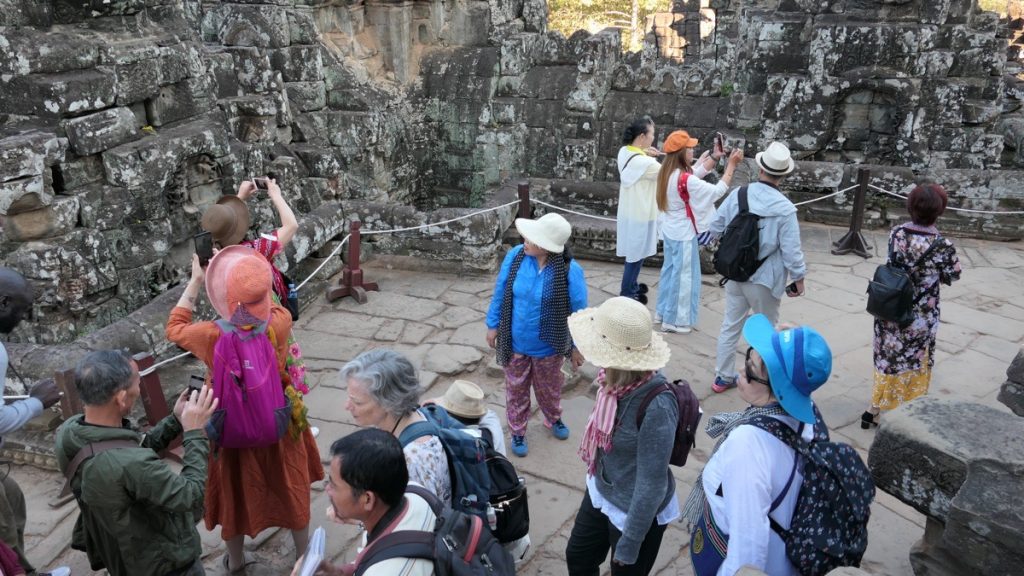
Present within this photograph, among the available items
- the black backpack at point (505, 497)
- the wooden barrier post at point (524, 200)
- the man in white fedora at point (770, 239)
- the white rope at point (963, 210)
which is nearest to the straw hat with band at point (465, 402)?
the black backpack at point (505, 497)

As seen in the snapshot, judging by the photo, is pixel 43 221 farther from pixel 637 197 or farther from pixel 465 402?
pixel 637 197

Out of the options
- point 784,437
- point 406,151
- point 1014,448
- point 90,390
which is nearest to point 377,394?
point 90,390

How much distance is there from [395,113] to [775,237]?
6843mm

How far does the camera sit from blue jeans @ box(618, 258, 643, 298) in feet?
20.8

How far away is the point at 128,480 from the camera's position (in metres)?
2.68

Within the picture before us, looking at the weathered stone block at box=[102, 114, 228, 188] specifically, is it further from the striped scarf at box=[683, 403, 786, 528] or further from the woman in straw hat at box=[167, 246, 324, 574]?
the striped scarf at box=[683, 403, 786, 528]

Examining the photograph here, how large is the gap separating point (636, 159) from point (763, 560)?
13.3 ft

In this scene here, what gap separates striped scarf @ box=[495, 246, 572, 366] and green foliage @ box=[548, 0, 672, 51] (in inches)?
1075

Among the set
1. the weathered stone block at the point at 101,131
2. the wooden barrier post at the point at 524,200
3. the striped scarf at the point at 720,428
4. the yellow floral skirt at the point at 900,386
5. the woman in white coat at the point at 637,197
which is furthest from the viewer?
the wooden barrier post at the point at 524,200

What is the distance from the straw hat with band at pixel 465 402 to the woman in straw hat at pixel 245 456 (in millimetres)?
896

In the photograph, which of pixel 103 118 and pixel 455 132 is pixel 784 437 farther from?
pixel 455 132

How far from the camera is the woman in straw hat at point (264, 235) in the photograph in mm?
3598

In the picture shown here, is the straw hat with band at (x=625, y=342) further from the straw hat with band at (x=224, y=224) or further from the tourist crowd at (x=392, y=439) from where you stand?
the straw hat with band at (x=224, y=224)

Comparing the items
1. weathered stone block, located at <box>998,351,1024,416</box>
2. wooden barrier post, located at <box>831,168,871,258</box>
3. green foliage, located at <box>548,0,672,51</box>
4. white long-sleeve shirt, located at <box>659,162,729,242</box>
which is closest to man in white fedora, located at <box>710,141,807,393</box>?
white long-sleeve shirt, located at <box>659,162,729,242</box>
